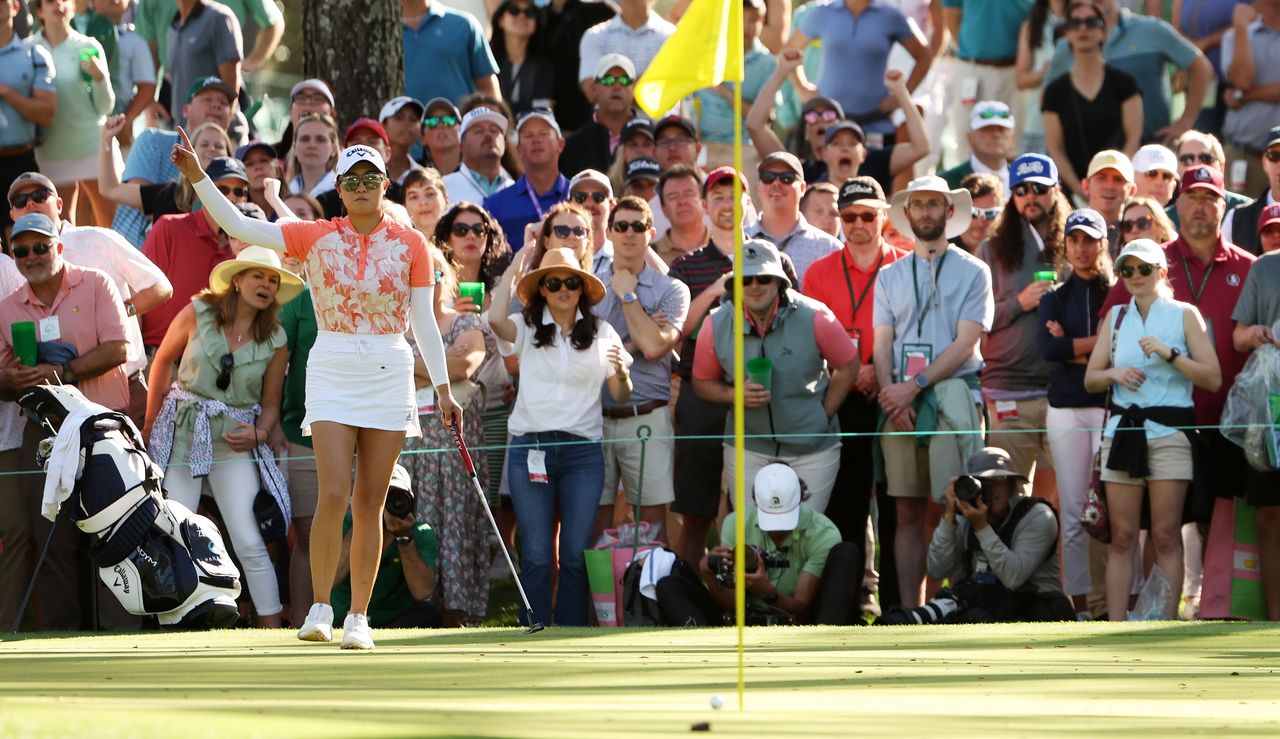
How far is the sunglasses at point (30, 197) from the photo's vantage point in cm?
1184

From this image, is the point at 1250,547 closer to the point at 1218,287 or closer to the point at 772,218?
the point at 1218,287

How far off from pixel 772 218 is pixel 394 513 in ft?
10.2

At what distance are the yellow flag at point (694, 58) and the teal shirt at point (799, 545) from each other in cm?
416

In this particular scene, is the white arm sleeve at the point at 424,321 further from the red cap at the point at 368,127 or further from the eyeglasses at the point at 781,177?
the red cap at the point at 368,127

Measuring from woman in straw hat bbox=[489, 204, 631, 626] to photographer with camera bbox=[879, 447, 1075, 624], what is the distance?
1.75 metres

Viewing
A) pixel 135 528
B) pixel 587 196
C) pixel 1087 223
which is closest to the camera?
pixel 135 528

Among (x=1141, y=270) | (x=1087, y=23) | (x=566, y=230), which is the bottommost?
(x=1141, y=270)

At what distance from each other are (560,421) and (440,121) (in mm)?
3580

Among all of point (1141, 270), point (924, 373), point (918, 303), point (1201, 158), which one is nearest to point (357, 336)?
point (924, 373)

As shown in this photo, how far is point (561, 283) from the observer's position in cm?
1123

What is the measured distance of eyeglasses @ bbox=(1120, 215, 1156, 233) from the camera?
11.8 meters

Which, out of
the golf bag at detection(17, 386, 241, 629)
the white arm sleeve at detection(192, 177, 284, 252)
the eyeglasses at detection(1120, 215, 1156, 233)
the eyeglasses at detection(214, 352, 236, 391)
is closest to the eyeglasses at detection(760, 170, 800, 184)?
the eyeglasses at detection(1120, 215, 1156, 233)

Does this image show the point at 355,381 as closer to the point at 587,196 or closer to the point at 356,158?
the point at 356,158

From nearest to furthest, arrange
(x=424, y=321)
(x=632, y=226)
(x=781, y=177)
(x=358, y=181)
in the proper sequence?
(x=358, y=181) < (x=424, y=321) < (x=632, y=226) < (x=781, y=177)
